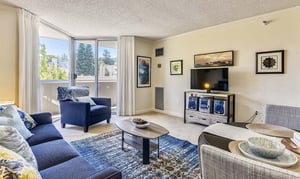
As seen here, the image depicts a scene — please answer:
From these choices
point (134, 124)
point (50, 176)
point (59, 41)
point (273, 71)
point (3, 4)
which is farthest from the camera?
point (59, 41)

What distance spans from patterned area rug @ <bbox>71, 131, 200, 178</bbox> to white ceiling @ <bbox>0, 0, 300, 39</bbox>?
240 centimetres

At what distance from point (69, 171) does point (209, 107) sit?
3.29 meters

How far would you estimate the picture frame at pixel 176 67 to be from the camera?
4.95 metres

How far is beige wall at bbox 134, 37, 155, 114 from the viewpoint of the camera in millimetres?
5340

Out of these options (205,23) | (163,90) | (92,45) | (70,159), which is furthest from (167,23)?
(70,159)

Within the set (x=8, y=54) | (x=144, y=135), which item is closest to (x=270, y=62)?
(x=144, y=135)

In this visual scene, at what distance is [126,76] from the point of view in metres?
5.14

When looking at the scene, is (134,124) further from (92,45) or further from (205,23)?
(92,45)

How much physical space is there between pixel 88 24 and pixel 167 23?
1876mm

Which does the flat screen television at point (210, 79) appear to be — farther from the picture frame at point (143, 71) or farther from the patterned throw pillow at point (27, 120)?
the patterned throw pillow at point (27, 120)

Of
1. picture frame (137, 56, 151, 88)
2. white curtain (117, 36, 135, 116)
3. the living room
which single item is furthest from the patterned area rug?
picture frame (137, 56, 151, 88)

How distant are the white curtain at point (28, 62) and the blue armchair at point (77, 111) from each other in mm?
507

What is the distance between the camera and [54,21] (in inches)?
152

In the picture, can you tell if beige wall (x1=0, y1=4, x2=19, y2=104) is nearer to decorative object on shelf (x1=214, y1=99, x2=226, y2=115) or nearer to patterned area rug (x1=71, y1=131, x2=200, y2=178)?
patterned area rug (x1=71, y1=131, x2=200, y2=178)
